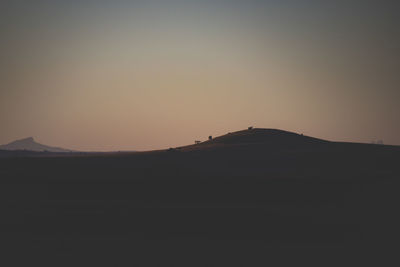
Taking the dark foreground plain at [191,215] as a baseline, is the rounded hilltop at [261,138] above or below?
above

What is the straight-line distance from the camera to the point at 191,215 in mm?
24484

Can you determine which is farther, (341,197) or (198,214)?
(341,197)

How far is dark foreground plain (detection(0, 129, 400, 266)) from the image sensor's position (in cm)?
1655

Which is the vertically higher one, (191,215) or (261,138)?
(261,138)

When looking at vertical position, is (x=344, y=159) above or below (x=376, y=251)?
above

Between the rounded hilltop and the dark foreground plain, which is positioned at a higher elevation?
the rounded hilltop

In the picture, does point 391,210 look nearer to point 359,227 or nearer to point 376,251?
point 359,227

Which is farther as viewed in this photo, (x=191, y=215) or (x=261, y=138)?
(x=261, y=138)

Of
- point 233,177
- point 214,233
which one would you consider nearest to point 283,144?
point 233,177

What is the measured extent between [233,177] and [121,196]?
1778 centimetres

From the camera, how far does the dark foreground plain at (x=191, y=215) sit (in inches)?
651

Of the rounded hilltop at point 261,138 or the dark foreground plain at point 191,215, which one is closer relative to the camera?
the dark foreground plain at point 191,215

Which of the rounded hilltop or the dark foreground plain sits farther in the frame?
the rounded hilltop

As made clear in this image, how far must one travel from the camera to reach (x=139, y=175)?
155 feet
